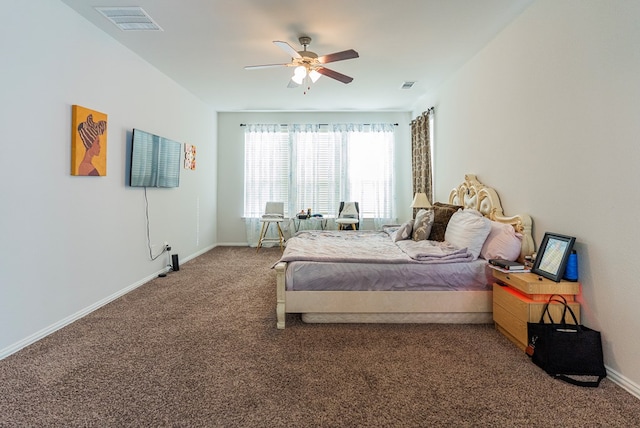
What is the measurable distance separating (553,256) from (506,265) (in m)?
0.32

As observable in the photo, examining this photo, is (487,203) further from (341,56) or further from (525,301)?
(341,56)

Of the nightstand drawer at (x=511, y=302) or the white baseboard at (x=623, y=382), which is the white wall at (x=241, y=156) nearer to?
the nightstand drawer at (x=511, y=302)

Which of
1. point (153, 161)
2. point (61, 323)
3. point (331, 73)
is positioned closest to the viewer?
point (61, 323)

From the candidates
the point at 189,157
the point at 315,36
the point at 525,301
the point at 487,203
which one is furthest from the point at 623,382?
the point at 189,157

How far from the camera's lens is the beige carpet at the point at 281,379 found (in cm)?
159

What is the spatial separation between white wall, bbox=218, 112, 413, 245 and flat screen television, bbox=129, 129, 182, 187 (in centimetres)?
182

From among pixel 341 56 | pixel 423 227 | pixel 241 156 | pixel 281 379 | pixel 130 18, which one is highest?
pixel 130 18

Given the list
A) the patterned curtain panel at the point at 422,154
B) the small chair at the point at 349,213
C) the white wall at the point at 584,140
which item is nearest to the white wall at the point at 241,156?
the patterned curtain panel at the point at 422,154

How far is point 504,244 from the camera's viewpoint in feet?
8.98

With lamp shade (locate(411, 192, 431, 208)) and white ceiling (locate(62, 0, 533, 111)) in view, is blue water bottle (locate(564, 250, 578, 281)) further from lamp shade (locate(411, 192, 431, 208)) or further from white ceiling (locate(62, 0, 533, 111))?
lamp shade (locate(411, 192, 431, 208))

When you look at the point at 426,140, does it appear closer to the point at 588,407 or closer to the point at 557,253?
the point at 557,253

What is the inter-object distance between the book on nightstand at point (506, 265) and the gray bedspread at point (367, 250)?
0.85ft

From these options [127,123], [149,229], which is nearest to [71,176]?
[127,123]

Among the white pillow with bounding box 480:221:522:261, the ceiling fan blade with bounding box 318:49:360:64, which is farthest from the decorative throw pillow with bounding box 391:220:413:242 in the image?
the ceiling fan blade with bounding box 318:49:360:64
